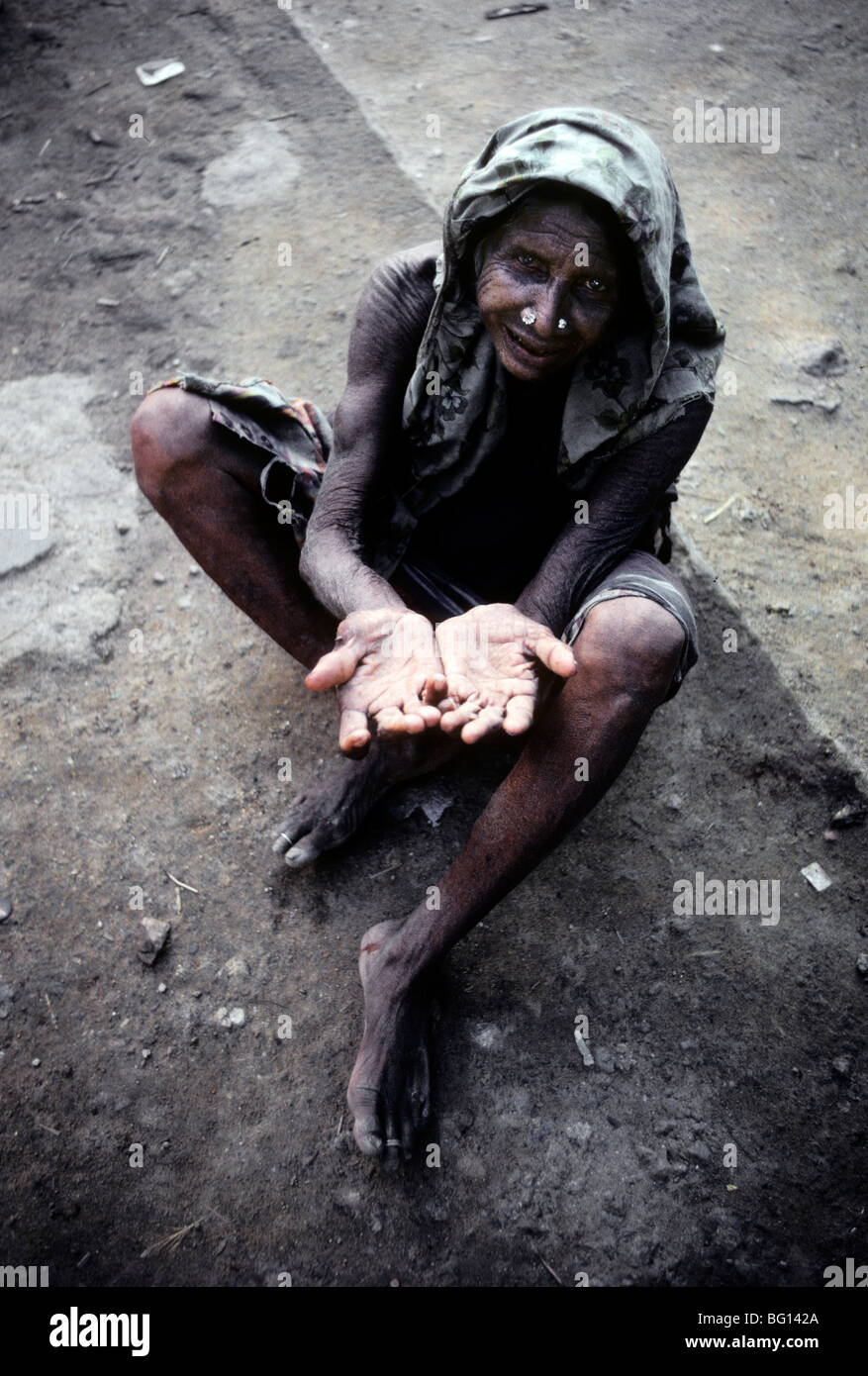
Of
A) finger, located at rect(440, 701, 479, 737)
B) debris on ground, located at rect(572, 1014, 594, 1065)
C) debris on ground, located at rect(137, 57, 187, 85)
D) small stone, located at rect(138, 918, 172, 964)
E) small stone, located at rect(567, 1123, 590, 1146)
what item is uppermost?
debris on ground, located at rect(137, 57, 187, 85)

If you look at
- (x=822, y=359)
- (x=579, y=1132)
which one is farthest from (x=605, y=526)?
(x=822, y=359)

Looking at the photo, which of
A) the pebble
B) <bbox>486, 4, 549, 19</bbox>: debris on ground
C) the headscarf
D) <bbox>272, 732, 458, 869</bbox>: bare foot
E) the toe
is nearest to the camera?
the headscarf

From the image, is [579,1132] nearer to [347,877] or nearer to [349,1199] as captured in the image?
[349,1199]

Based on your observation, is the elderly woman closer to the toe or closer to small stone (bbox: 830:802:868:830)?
the toe

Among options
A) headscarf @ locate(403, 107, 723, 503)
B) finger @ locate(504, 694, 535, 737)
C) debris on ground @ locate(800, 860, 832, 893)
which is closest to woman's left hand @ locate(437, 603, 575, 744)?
finger @ locate(504, 694, 535, 737)

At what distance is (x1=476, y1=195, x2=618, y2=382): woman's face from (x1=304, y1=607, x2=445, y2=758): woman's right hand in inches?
21.6

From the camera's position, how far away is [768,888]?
2281mm

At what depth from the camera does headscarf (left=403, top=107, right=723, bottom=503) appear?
1.63 metres

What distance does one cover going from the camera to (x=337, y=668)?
1.75 m

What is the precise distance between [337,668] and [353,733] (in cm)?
14

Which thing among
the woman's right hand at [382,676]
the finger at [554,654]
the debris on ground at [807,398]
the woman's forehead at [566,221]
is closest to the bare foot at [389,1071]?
the woman's right hand at [382,676]

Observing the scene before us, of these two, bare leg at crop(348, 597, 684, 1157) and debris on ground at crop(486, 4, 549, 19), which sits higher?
debris on ground at crop(486, 4, 549, 19)

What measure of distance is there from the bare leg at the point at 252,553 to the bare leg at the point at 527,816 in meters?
0.34
